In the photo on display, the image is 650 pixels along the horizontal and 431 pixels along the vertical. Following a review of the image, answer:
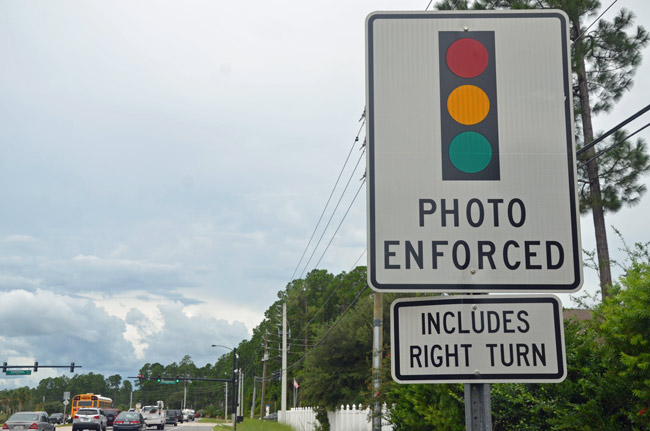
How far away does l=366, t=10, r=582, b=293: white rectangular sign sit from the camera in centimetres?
230

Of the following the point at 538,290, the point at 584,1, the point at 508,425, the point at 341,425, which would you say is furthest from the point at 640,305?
the point at 341,425

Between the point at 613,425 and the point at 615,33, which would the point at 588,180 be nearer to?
the point at 615,33

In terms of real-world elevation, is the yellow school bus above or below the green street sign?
below

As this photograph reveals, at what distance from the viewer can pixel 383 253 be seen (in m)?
2.32

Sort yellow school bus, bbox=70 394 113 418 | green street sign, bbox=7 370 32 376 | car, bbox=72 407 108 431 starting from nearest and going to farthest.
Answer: car, bbox=72 407 108 431 → yellow school bus, bbox=70 394 113 418 → green street sign, bbox=7 370 32 376

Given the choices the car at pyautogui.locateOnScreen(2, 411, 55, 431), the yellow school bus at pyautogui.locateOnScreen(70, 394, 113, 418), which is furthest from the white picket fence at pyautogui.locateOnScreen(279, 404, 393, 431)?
the yellow school bus at pyautogui.locateOnScreen(70, 394, 113, 418)

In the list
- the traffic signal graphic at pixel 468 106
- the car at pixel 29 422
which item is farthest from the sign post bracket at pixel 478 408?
the car at pixel 29 422

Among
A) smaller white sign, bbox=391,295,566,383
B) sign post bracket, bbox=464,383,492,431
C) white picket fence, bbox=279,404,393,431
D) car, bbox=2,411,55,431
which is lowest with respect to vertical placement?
car, bbox=2,411,55,431

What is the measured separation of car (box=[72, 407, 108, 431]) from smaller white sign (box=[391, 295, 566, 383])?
1629 inches

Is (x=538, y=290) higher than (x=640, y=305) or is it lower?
lower

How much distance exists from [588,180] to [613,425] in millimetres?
16117

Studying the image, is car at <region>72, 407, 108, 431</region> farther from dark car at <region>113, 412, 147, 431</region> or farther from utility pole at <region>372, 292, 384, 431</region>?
utility pole at <region>372, 292, 384, 431</region>

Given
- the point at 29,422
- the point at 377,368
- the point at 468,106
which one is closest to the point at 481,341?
the point at 468,106

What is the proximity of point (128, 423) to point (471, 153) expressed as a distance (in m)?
42.2
